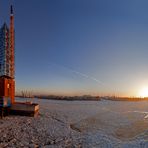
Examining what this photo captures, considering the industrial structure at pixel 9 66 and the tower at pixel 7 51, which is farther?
the tower at pixel 7 51

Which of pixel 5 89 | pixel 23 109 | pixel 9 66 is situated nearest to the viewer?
pixel 5 89

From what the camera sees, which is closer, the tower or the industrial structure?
the industrial structure

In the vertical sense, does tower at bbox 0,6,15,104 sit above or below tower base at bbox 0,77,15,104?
above

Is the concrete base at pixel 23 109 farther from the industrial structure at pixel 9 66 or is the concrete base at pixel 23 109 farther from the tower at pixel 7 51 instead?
the tower at pixel 7 51

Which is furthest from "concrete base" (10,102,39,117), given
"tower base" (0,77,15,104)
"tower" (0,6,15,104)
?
"tower" (0,6,15,104)

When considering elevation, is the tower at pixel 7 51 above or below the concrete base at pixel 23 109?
above

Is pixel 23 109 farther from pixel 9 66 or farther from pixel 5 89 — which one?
pixel 9 66

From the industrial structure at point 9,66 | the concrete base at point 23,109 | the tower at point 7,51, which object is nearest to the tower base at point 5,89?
the industrial structure at point 9,66

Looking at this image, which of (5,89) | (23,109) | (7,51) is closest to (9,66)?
(7,51)

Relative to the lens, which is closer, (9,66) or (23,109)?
(23,109)

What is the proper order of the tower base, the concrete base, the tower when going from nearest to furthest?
the tower base
the concrete base
the tower

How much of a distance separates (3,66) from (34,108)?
15485mm

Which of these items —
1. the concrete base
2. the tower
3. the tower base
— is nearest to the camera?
the tower base

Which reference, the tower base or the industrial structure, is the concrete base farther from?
the tower base
